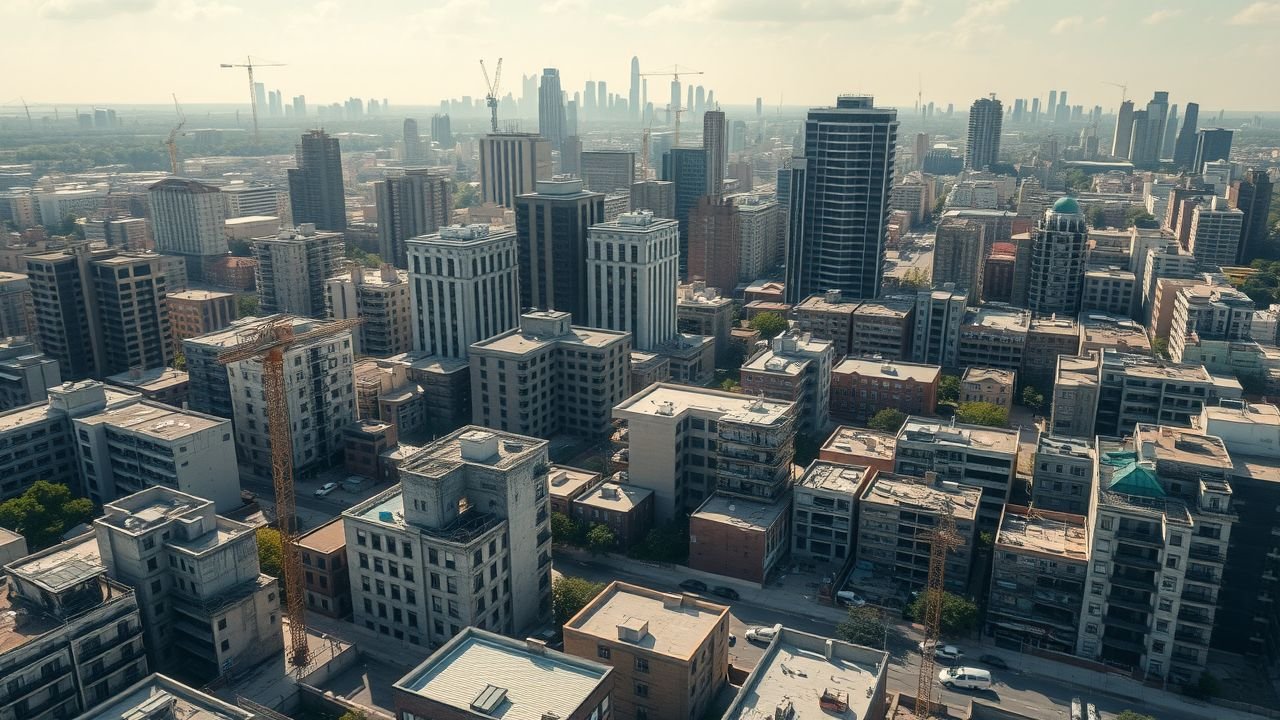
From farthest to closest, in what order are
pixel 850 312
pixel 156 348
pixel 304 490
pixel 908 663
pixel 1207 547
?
pixel 850 312, pixel 156 348, pixel 304 490, pixel 908 663, pixel 1207 547

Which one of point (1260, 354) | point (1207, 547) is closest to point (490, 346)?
point (1207, 547)

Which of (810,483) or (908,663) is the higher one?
(810,483)

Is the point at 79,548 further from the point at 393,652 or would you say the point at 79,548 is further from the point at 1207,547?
the point at 1207,547

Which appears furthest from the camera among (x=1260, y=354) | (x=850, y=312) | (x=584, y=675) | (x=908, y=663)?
(x=850, y=312)

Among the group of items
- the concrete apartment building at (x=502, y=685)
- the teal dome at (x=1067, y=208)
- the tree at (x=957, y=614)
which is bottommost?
the tree at (x=957, y=614)

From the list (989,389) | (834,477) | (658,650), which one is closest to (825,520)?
(834,477)

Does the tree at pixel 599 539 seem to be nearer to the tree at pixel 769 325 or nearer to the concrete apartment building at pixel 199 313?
the tree at pixel 769 325

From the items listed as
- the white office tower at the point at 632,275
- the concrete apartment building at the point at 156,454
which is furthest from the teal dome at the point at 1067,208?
the concrete apartment building at the point at 156,454
